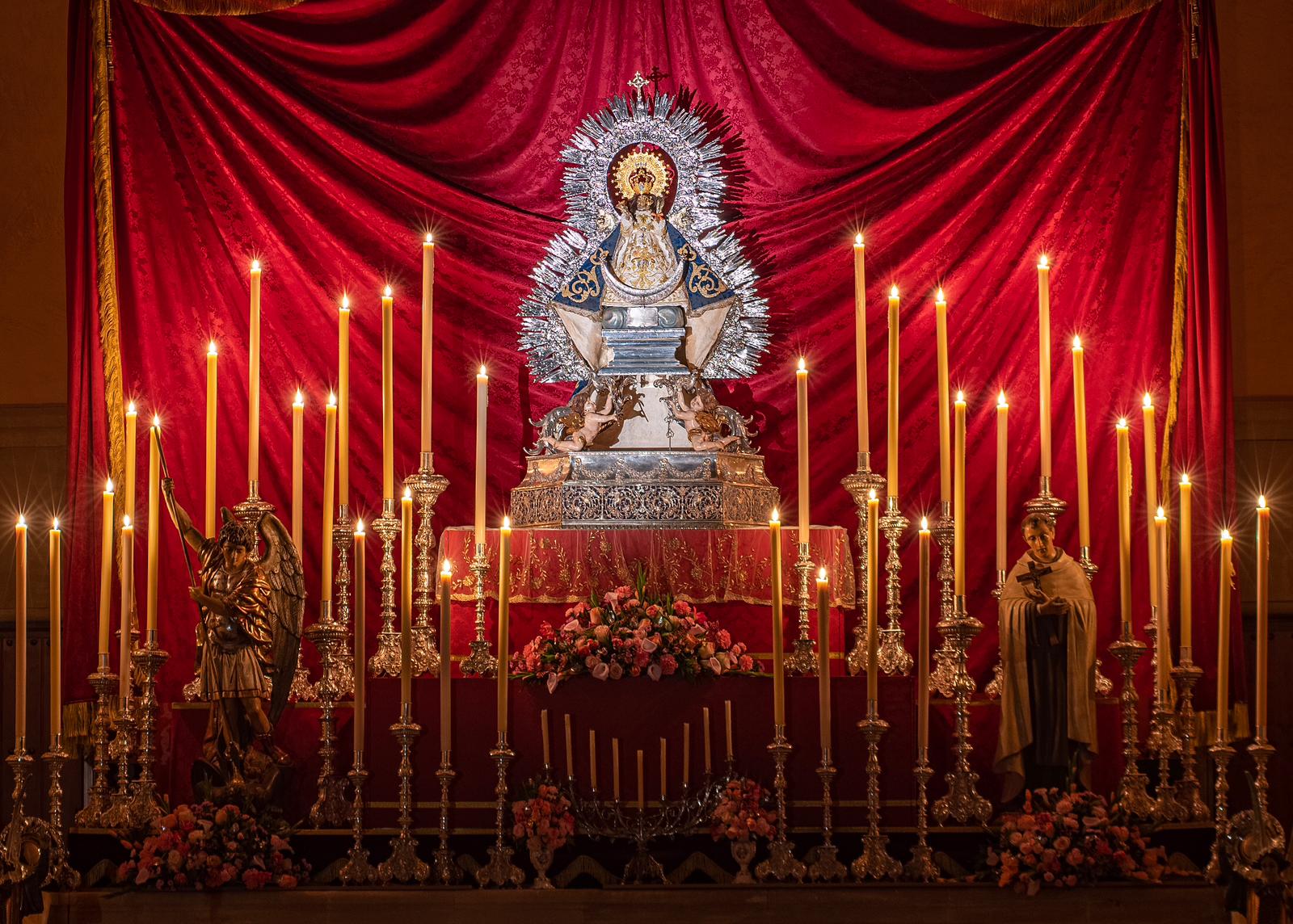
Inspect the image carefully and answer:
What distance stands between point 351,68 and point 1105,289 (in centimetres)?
326

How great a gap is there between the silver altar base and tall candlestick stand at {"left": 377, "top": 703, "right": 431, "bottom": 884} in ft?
4.31

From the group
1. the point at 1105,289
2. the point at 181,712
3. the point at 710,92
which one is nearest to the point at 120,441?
the point at 181,712

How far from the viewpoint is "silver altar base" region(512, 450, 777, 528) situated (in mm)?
6504

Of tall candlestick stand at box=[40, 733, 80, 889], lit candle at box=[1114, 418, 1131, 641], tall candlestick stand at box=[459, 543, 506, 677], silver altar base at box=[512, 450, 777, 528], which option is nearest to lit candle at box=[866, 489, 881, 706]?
silver altar base at box=[512, 450, 777, 528]

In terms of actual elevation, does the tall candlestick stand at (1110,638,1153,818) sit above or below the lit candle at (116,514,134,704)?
below

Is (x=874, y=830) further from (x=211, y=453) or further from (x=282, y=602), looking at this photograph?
(x=211, y=453)

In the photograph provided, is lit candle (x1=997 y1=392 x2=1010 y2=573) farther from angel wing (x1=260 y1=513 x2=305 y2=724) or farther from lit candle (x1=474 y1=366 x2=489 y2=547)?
angel wing (x1=260 y1=513 x2=305 y2=724)

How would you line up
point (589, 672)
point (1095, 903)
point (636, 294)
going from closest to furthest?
point (1095, 903), point (589, 672), point (636, 294)

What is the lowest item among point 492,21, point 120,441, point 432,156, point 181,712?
point 181,712

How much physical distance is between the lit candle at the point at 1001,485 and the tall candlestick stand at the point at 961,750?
335 millimetres

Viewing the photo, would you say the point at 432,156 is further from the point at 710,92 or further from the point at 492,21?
the point at 710,92

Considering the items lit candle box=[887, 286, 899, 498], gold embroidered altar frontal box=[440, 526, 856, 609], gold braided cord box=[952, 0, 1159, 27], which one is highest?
gold braided cord box=[952, 0, 1159, 27]

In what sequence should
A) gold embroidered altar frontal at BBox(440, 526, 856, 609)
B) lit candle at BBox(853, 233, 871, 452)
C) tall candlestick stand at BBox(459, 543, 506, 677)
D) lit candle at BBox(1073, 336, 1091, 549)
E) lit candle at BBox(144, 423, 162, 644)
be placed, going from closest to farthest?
lit candle at BBox(144, 423, 162, 644) < tall candlestick stand at BBox(459, 543, 506, 677) < lit candle at BBox(1073, 336, 1091, 549) < lit candle at BBox(853, 233, 871, 452) < gold embroidered altar frontal at BBox(440, 526, 856, 609)

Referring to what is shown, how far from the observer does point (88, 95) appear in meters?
7.09
